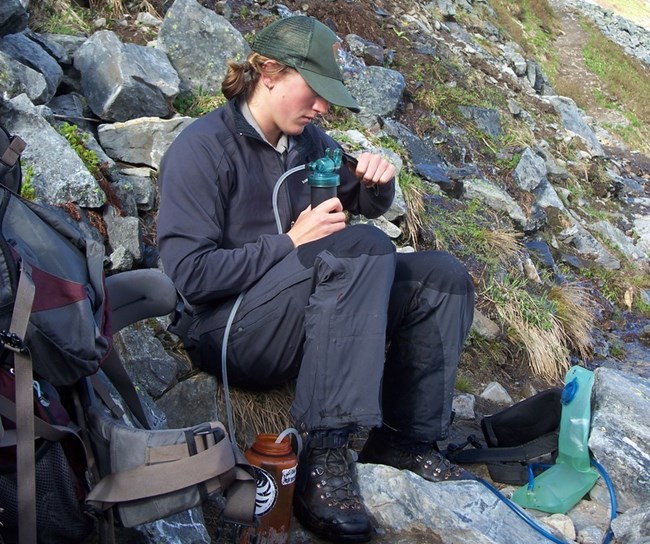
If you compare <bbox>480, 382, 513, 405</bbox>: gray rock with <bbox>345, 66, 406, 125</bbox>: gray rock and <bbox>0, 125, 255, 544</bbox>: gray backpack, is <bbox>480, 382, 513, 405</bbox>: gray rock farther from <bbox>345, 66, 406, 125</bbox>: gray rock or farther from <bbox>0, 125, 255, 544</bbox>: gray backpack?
<bbox>345, 66, 406, 125</bbox>: gray rock

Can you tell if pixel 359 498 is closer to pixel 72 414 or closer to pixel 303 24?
pixel 72 414

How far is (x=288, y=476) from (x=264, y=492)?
296 mm

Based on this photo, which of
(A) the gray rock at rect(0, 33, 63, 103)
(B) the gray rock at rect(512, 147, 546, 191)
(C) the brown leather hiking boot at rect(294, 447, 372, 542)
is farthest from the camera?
(B) the gray rock at rect(512, 147, 546, 191)

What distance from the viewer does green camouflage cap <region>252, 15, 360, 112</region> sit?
3406 mm

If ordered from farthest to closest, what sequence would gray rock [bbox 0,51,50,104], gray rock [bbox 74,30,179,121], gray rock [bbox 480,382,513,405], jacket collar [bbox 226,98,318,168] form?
1. gray rock [bbox 74,30,179,121]
2. gray rock [bbox 480,382,513,405]
3. gray rock [bbox 0,51,50,104]
4. jacket collar [bbox 226,98,318,168]

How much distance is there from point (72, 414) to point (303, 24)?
2026 millimetres

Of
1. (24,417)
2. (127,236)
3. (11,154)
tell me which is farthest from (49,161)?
(24,417)

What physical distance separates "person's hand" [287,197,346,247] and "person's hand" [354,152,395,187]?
537 mm

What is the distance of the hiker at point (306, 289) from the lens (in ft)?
9.91

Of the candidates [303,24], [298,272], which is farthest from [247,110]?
[298,272]

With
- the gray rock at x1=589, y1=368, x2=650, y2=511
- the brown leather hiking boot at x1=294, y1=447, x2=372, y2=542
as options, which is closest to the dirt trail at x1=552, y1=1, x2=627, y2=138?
the gray rock at x1=589, y1=368, x2=650, y2=511

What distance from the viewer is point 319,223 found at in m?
3.28

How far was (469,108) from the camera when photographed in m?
10.5

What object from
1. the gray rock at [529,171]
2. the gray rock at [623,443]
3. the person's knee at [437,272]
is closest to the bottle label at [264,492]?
the person's knee at [437,272]
